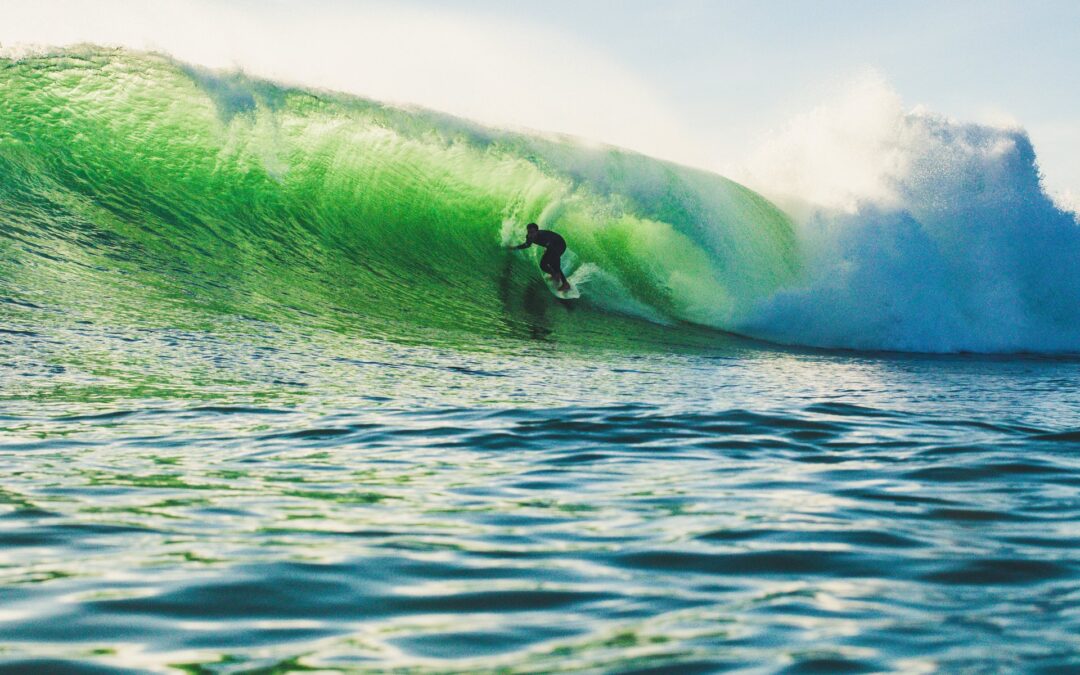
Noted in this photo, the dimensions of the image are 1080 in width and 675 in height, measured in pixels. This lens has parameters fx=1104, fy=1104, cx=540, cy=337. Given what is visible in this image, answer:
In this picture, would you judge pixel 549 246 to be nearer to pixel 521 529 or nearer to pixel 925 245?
pixel 925 245

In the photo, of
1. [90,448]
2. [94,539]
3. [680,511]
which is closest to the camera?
[94,539]

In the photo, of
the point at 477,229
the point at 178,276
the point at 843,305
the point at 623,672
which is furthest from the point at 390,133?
the point at 623,672

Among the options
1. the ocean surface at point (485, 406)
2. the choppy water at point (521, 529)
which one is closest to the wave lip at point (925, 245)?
the ocean surface at point (485, 406)

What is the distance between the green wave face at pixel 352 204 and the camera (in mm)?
10992

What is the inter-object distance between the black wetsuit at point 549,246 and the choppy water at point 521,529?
5891 mm

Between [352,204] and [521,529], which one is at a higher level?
[352,204]

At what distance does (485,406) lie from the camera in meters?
6.02

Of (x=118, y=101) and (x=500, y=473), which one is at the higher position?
(x=118, y=101)

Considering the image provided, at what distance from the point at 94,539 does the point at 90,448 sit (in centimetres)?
160

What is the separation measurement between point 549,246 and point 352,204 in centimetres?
236

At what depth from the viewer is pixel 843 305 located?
515 inches

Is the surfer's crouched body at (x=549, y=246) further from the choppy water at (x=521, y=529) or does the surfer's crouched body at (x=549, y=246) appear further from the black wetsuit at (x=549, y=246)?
the choppy water at (x=521, y=529)

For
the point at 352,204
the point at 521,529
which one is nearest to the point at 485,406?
the point at 521,529

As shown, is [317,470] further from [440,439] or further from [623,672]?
[623,672]
